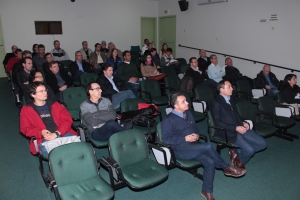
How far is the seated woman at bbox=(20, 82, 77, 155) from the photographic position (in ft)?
10.4

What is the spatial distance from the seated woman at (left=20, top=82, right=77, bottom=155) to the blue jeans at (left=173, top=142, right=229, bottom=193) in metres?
1.46

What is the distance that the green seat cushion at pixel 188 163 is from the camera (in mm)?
2900

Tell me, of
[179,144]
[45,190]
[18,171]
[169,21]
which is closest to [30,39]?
[169,21]

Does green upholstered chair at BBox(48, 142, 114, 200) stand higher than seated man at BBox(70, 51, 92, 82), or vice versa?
seated man at BBox(70, 51, 92, 82)

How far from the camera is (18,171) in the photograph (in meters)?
3.50

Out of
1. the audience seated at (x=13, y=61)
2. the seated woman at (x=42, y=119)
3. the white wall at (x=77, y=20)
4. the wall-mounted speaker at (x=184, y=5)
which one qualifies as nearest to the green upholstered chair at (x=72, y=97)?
the seated woman at (x=42, y=119)

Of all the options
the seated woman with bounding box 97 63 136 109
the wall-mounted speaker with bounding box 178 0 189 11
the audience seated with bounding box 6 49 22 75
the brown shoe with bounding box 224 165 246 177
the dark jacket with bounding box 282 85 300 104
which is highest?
the wall-mounted speaker with bounding box 178 0 189 11

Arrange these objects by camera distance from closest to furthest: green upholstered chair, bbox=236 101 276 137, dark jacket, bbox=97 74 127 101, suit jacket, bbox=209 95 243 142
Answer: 1. suit jacket, bbox=209 95 243 142
2. green upholstered chair, bbox=236 101 276 137
3. dark jacket, bbox=97 74 127 101

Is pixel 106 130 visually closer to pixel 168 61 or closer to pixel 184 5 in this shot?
pixel 168 61

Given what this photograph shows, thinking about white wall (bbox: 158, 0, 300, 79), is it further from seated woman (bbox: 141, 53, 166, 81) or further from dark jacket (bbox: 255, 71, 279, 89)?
seated woman (bbox: 141, 53, 166, 81)

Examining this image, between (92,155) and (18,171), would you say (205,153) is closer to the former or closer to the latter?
(92,155)

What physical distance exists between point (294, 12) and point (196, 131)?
545cm

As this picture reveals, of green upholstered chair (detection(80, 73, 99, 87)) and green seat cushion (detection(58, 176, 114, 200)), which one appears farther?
green upholstered chair (detection(80, 73, 99, 87))

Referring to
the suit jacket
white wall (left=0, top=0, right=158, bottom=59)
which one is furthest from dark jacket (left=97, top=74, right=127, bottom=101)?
white wall (left=0, top=0, right=158, bottom=59)
